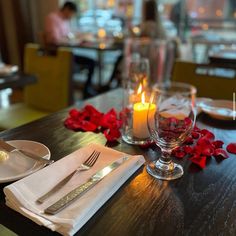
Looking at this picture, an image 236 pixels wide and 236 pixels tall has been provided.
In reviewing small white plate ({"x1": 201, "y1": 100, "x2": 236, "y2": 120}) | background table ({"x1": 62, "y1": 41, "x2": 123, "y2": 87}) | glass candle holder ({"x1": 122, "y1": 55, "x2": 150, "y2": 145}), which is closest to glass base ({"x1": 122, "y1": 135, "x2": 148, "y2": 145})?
glass candle holder ({"x1": 122, "y1": 55, "x2": 150, "y2": 145})

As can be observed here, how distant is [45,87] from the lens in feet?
6.53

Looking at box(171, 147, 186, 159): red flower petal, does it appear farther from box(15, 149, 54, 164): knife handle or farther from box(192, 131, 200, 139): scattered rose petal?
box(15, 149, 54, 164): knife handle

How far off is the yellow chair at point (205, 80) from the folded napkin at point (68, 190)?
2.83 feet

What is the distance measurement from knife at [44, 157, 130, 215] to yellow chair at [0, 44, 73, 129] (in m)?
1.22

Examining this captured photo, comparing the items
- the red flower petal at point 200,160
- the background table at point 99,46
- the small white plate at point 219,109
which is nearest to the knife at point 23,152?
the red flower petal at point 200,160

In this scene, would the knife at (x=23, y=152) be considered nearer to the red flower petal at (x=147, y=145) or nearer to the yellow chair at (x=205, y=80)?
the red flower petal at (x=147, y=145)

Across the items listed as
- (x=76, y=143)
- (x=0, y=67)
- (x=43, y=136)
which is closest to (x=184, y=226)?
(x=76, y=143)

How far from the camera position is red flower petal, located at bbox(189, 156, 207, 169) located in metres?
0.76

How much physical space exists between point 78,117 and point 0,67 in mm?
1089

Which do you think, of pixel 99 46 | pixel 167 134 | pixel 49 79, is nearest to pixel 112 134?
pixel 167 134

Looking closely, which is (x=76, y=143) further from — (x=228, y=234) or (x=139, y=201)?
(x=228, y=234)

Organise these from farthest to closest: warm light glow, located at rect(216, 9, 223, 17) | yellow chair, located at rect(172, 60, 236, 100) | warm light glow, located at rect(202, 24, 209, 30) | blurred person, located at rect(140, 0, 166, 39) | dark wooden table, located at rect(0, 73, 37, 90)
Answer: warm light glow, located at rect(202, 24, 209, 30), warm light glow, located at rect(216, 9, 223, 17), blurred person, located at rect(140, 0, 166, 39), dark wooden table, located at rect(0, 73, 37, 90), yellow chair, located at rect(172, 60, 236, 100)

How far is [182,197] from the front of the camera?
0.63 m

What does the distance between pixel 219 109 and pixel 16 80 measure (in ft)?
3.77
